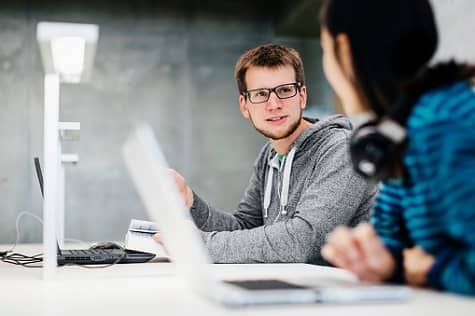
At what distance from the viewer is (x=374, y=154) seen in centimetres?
100

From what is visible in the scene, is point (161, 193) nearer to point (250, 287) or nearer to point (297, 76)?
point (250, 287)

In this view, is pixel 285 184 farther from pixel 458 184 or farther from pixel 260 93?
pixel 458 184

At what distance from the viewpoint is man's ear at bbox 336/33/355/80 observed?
42.7 inches

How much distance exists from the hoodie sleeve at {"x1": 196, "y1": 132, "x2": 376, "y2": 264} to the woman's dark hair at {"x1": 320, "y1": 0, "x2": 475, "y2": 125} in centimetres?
75

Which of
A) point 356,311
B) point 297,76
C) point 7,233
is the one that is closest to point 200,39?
point 7,233

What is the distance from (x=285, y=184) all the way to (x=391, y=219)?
100cm

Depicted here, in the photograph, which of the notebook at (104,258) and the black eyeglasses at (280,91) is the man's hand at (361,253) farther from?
the black eyeglasses at (280,91)

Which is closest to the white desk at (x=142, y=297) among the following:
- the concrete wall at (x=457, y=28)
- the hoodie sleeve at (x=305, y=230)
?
the hoodie sleeve at (x=305, y=230)

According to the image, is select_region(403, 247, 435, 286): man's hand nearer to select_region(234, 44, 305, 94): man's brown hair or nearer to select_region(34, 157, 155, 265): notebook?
select_region(34, 157, 155, 265): notebook

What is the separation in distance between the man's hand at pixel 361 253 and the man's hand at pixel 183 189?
118 cm

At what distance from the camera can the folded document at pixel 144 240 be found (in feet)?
6.07

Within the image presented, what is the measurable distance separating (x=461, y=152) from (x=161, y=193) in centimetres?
44

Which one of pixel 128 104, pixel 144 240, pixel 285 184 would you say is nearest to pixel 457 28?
pixel 285 184

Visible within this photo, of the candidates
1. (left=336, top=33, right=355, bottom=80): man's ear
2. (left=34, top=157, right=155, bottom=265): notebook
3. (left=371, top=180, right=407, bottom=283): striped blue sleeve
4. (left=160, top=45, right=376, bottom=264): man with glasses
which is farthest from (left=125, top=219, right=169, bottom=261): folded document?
(left=336, top=33, right=355, bottom=80): man's ear
